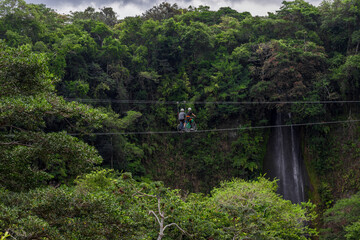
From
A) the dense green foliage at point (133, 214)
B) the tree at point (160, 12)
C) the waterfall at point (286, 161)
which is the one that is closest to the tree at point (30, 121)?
the dense green foliage at point (133, 214)

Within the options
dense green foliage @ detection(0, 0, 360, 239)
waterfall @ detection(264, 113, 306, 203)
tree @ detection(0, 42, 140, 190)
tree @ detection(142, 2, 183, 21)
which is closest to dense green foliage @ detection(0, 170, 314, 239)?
dense green foliage @ detection(0, 0, 360, 239)

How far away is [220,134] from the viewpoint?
20.6 m

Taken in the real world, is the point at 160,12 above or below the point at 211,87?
above

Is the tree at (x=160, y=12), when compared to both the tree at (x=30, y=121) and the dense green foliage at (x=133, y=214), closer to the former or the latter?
the dense green foliage at (x=133, y=214)

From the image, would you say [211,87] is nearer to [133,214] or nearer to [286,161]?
[286,161]

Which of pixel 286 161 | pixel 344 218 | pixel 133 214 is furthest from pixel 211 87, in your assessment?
pixel 133 214

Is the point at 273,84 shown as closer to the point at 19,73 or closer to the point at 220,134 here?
the point at 220,134

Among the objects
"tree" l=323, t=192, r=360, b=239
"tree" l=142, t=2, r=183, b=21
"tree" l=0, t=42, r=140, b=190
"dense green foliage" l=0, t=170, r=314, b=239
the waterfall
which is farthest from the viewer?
"tree" l=142, t=2, r=183, b=21

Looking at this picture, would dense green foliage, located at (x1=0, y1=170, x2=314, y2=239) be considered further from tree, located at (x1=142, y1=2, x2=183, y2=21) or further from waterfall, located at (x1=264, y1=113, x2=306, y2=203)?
tree, located at (x1=142, y1=2, x2=183, y2=21)

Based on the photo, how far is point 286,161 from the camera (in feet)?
64.1

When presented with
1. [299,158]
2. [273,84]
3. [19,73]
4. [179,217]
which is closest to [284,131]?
[299,158]

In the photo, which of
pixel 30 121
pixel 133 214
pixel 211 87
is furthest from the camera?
pixel 211 87

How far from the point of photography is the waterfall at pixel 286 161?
19125 millimetres

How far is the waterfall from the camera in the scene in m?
19.1
